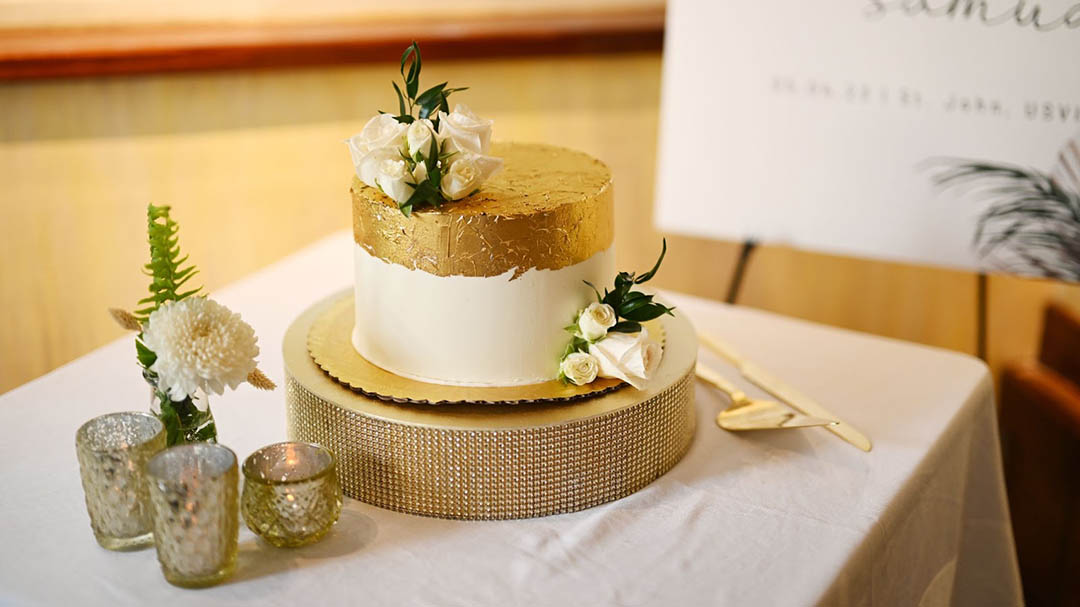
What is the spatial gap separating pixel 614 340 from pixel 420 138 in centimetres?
28

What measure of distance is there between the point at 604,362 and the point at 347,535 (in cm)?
30

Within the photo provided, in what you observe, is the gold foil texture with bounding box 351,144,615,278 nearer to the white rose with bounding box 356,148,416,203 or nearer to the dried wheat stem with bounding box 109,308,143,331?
the white rose with bounding box 356,148,416,203

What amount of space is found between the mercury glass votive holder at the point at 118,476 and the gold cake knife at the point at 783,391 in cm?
71

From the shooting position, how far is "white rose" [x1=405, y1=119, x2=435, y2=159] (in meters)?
0.95

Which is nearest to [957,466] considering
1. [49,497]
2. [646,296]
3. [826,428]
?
[826,428]

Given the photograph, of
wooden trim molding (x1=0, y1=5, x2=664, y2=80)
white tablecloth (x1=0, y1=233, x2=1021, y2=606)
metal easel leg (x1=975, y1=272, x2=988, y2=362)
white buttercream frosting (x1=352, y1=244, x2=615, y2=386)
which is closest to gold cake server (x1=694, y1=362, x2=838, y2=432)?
white tablecloth (x1=0, y1=233, x2=1021, y2=606)

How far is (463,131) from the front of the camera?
0.97m

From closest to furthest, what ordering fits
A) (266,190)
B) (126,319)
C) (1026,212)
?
(126,319) < (1026,212) < (266,190)

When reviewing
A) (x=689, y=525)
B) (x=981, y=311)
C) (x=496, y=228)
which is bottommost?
(x=981, y=311)

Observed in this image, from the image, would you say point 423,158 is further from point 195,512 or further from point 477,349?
point 195,512

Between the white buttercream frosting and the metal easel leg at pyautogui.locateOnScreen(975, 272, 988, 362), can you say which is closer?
the white buttercream frosting

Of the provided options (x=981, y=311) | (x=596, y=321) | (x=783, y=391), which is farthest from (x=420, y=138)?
(x=981, y=311)

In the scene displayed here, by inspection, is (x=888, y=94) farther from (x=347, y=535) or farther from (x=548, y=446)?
(x=347, y=535)

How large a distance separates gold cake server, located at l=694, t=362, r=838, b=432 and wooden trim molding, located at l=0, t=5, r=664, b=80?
42.7 inches
